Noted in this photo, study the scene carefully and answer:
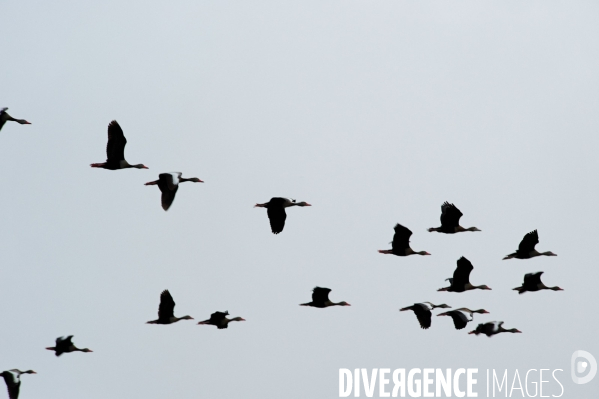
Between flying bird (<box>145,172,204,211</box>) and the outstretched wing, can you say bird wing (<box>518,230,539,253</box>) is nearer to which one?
the outstretched wing

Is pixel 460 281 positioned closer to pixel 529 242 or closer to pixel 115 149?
pixel 529 242

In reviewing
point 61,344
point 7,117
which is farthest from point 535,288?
point 7,117

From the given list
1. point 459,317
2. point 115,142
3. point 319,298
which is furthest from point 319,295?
point 115,142

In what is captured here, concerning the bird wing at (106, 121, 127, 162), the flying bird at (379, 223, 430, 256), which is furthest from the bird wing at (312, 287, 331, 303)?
the bird wing at (106, 121, 127, 162)

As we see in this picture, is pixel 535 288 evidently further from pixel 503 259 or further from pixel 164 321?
pixel 164 321

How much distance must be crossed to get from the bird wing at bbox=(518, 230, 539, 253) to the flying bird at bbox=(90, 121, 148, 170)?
11.6 meters

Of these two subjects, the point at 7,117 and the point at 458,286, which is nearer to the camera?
the point at 7,117

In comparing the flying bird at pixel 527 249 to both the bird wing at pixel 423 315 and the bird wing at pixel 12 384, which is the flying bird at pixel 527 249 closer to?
the bird wing at pixel 423 315

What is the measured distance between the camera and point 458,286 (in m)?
33.8

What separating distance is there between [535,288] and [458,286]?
2.33m

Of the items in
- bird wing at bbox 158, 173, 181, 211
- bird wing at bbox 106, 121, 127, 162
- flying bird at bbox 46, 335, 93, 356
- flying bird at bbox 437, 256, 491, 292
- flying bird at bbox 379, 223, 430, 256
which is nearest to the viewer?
bird wing at bbox 106, 121, 127, 162

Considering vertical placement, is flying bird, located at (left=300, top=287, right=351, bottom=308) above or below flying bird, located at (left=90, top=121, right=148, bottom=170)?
below

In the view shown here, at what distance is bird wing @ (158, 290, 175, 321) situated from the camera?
3212 cm

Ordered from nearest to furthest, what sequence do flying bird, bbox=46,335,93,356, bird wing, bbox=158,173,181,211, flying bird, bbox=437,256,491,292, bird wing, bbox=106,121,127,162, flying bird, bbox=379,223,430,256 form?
bird wing, bbox=106,121,127,162, bird wing, bbox=158,173,181,211, flying bird, bbox=46,335,93,356, flying bird, bbox=379,223,430,256, flying bird, bbox=437,256,491,292
